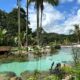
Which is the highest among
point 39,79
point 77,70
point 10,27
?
point 10,27

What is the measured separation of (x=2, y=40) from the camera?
99.2ft

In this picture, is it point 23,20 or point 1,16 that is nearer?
point 1,16

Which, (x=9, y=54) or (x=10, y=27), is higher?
(x=10, y=27)

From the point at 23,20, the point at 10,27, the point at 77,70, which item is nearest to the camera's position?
the point at 77,70

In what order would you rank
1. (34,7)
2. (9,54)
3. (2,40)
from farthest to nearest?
(34,7)
(2,40)
(9,54)

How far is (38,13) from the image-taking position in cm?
3666

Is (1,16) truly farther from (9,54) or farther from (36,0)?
(9,54)

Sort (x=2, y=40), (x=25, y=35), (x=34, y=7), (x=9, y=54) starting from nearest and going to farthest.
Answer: (x=9, y=54) → (x=2, y=40) → (x=25, y=35) → (x=34, y=7)

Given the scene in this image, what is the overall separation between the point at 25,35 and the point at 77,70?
29.2 metres

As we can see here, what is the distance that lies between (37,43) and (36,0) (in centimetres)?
585

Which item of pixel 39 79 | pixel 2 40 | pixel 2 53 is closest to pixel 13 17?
pixel 2 40

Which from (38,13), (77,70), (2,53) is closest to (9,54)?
(2,53)

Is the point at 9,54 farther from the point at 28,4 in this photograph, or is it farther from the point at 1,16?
the point at 1,16

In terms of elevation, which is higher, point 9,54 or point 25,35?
point 25,35
